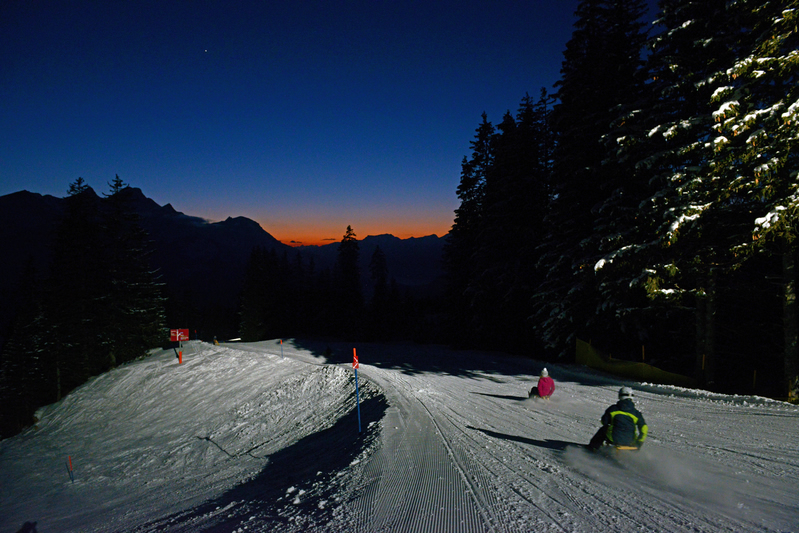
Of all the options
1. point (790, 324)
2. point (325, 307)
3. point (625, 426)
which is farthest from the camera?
point (325, 307)

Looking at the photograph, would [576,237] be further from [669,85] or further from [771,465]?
[771,465]

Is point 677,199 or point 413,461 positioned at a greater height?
point 677,199

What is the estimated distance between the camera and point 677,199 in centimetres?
1208

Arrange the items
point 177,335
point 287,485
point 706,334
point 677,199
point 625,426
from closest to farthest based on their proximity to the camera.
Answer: point 625,426
point 287,485
point 677,199
point 706,334
point 177,335

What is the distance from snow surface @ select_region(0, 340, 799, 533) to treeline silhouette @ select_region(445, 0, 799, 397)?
3.48 meters

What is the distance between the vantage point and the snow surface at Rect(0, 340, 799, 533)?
499 cm

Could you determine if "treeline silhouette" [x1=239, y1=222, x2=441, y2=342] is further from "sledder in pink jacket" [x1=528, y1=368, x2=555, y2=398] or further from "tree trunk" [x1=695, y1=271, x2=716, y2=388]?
"sledder in pink jacket" [x1=528, y1=368, x2=555, y2=398]

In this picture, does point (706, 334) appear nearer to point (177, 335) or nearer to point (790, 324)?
point (790, 324)

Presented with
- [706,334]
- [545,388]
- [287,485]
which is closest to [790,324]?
[706,334]

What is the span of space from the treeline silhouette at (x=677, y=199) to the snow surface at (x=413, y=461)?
3482 millimetres

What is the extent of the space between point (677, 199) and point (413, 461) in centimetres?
1130

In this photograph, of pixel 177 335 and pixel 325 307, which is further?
pixel 325 307

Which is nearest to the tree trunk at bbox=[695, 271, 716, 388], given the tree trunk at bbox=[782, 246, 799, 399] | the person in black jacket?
the tree trunk at bbox=[782, 246, 799, 399]

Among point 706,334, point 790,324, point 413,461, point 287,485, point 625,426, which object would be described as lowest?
point 287,485
